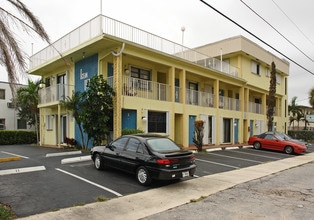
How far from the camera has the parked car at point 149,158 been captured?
7.59m

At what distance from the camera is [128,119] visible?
15.1 m

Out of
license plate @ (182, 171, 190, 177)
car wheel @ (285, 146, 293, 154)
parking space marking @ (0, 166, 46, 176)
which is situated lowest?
car wheel @ (285, 146, 293, 154)

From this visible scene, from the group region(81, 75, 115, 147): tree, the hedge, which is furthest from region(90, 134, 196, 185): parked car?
the hedge

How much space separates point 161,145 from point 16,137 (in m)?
20.5

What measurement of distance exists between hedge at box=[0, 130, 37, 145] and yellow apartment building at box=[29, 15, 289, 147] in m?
3.56

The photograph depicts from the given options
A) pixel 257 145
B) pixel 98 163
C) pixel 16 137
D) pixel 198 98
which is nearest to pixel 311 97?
pixel 257 145

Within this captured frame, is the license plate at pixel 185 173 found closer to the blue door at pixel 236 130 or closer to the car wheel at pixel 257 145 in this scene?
the car wheel at pixel 257 145

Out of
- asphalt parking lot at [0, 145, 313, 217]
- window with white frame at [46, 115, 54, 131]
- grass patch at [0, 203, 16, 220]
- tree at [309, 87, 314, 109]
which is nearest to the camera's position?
grass patch at [0, 203, 16, 220]

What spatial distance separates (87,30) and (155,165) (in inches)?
397

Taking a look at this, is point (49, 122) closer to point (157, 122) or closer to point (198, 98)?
point (157, 122)

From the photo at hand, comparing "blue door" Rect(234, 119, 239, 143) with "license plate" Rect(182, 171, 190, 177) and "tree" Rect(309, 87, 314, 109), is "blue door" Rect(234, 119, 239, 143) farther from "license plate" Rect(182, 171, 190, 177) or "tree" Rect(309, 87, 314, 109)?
"tree" Rect(309, 87, 314, 109)

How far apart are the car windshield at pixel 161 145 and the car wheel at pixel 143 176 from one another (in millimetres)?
711

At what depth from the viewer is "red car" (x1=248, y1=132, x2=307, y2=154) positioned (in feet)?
59.1

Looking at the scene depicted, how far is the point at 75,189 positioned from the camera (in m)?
7.30
